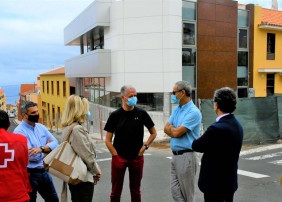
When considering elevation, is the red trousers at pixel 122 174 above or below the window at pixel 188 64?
below

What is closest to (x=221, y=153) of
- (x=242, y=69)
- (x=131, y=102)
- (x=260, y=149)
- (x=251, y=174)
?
(x=131, y=102)

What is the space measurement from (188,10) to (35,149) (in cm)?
1561

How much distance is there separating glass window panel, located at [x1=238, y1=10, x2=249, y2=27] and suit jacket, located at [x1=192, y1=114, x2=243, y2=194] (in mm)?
18408

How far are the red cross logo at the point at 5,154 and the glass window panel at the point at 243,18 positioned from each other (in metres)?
19.5

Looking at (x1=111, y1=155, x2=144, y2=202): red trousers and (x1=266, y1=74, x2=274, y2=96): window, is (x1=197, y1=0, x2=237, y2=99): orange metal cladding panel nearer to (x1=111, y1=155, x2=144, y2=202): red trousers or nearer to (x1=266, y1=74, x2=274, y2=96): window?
(x1=266, y1=74, x2=274, y2=96): window

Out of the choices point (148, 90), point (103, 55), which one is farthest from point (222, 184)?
point (103, 55)

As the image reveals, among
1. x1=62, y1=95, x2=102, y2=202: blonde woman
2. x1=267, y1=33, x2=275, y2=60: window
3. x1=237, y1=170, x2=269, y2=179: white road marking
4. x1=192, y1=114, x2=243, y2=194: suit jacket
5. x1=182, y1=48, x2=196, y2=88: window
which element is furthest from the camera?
x1=267, y1=33, x2=275, y2=60: window

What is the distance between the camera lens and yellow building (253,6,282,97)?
2083cm

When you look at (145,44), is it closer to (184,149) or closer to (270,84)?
(270,84)

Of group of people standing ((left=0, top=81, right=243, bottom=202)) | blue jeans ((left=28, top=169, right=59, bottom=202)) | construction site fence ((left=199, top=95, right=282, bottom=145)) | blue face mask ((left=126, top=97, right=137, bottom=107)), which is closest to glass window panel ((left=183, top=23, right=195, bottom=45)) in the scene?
construction site fence ((left=199, top=95, right=282, bottom=145))

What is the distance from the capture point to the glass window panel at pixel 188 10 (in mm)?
17719

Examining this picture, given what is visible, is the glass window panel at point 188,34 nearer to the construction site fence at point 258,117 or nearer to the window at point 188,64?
the window at point 188,64

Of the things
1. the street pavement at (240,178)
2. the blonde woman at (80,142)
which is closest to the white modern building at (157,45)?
the street pavement at (240,178)

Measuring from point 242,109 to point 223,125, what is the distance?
8.76m
